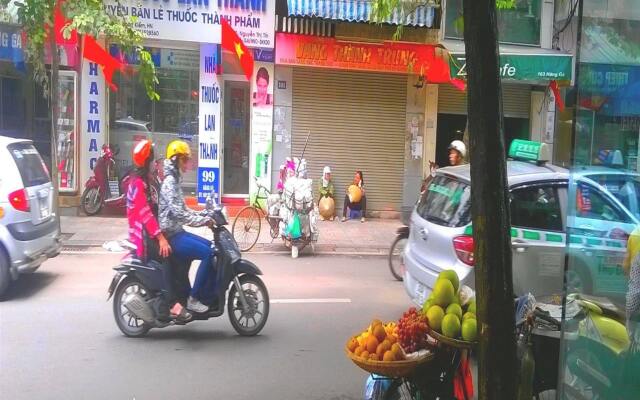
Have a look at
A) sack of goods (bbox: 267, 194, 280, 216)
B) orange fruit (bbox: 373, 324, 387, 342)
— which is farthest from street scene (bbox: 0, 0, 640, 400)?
sack of goods (bbox: 267, 194, 280, 216)

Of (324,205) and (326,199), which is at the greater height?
(326,199)

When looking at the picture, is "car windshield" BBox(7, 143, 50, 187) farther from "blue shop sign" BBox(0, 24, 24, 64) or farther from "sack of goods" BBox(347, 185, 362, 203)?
"sack of goods" BBox(347, 185, 362, 203)

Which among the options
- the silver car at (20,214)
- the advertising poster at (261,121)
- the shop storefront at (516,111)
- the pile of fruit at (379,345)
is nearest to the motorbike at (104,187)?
the advertising poster at (261,121)

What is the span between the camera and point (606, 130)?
3.02 metres

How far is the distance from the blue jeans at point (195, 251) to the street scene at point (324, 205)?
17mm

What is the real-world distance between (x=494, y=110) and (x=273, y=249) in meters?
8.49

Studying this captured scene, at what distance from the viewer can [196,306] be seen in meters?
6.09

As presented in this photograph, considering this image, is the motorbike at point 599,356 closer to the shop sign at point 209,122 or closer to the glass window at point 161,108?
the shop sign at point 209,122

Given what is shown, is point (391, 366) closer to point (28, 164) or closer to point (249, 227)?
point (28, 164)

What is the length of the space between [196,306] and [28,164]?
3.19m

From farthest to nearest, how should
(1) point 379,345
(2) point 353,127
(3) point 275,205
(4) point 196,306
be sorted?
(2) point 353,127 → (3) point 275,205 → (4) point 196,306 → (1) point 379,345

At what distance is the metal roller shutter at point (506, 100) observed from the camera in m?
15.1

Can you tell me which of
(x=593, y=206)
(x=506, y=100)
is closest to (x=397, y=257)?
(x=593, y=206)

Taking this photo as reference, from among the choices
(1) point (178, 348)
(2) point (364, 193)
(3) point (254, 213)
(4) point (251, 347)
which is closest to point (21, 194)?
(1) point (178, 348)
